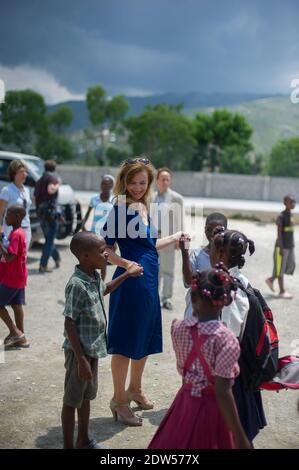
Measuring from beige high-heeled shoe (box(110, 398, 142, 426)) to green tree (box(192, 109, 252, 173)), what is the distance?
39769 mm

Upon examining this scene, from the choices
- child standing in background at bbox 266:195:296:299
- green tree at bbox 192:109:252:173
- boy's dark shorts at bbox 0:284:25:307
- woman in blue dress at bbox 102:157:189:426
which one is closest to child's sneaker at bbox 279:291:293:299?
child standing in background at bbox 266:195:296:299

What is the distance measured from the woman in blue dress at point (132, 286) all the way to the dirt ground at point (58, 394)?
11cm

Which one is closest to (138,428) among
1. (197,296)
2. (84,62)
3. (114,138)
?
(197,296)

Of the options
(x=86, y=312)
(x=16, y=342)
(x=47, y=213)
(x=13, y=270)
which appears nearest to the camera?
(x=86, y=312)

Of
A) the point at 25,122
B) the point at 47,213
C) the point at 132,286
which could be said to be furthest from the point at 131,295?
the point at 25,122

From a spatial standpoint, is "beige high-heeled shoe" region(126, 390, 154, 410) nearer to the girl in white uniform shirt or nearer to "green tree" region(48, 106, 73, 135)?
the girl in white uniform shirt

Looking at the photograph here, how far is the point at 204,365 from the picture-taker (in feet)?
9.62

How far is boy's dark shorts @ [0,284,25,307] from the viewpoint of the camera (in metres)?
5.88

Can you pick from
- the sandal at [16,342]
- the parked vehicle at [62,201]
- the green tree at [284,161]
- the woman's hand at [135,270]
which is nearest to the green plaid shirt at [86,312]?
the woman's hand at [135,270]

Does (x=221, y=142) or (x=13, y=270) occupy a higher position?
(x=221, y=142)

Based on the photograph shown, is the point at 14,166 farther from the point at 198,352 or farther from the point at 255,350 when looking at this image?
the point at 198,352

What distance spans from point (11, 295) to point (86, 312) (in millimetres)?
2434

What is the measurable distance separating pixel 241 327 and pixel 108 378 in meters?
2.23

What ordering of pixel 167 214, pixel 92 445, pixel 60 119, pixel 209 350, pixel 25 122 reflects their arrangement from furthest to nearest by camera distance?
1. pixel 60 119
2. pixel 25 122
3. pixel 167 214
4. pixel 92 445
5. pixel 209 350
